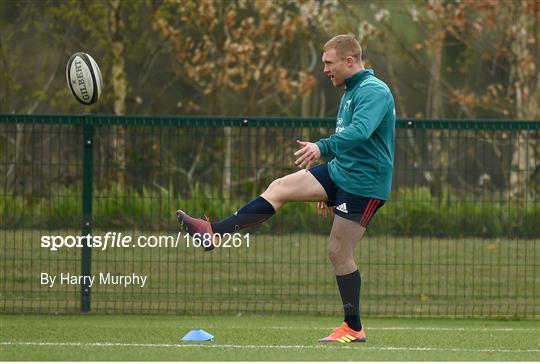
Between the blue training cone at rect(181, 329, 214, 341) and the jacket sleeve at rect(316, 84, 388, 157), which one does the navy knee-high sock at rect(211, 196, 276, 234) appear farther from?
the blue training cone at rect(181, 329, 214, 341)

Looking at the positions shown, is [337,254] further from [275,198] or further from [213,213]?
[213,213]

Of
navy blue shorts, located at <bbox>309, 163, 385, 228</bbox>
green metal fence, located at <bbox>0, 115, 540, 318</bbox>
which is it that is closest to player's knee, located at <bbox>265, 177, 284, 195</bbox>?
navy blue shorts, located at <bbox>309, 163, 385, 228</bbox>

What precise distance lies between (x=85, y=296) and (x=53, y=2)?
344 inches

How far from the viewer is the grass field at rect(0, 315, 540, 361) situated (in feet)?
27.2

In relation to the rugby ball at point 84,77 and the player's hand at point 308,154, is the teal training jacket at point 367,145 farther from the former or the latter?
the rugby ball at point 84,77

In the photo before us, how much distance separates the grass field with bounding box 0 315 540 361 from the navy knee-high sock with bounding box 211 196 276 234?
81 centimetres

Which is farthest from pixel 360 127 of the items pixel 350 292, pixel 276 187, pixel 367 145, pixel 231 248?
pixel 231 248

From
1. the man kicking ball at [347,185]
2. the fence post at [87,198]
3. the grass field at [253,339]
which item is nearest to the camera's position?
the grass field at [253,339]

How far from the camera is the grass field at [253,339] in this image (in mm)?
8305

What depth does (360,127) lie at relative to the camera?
337 inches

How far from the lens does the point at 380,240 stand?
12719 millimetres

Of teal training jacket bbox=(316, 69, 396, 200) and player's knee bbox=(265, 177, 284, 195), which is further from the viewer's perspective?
player's knee bbox=(265, 177, 284, 195)

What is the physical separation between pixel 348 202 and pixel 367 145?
40cm

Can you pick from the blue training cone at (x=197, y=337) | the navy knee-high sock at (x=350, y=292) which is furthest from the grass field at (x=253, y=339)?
the navy knee-high sock at (x=350, y=292)
